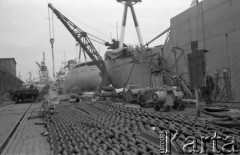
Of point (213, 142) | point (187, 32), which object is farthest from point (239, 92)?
point (213, 142)

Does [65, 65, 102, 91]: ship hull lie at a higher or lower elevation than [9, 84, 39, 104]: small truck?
higher

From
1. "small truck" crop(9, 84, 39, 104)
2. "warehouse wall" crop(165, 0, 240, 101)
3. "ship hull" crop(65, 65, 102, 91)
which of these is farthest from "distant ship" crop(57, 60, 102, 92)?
Result: "warehouse wall" crop(165, 0, 240, 101)

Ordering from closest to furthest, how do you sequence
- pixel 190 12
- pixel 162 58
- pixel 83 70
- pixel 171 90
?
pixel 171 90
pixel 190 12
pixel 162 58
pixel 83 70

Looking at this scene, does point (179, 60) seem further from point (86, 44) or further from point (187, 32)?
point (86, 44)

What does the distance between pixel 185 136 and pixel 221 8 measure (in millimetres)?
11385

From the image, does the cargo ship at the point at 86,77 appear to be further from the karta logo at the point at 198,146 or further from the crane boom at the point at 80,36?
the karta logo at the point at 198,146

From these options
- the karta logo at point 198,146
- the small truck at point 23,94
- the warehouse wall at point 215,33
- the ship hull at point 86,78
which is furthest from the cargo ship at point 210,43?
the ship hull at point 86,78

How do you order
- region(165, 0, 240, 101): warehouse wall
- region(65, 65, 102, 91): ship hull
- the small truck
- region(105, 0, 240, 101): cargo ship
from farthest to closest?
1. region(65, 65, 102, 91): ship hull
2. the small truck
3. region(165, 0, 240, 101): warehouse wall
4. region(105, 0, 240, 101): cargo ship

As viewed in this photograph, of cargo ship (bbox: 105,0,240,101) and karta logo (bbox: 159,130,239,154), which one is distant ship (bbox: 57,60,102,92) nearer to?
cargo ship (bbox: 105,0,240,101)

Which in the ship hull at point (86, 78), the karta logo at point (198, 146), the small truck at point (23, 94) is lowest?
the karta logo at point (198, 146)

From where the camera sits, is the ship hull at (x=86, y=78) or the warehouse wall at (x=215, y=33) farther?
the ship hull at (x=86, y=78)

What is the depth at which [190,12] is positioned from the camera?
1667 cm

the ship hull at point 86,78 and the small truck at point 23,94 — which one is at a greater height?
the ship hull at point 86,78

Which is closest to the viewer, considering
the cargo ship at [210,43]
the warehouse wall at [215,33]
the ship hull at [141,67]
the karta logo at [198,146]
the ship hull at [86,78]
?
the karta logo at [198,146]
